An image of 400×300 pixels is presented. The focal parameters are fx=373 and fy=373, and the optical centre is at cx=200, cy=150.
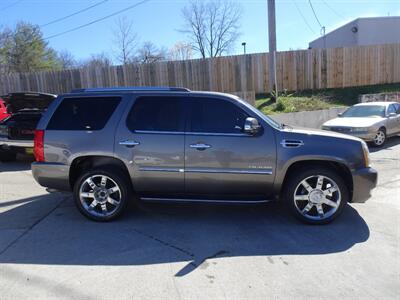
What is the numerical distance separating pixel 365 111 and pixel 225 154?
9328 mm

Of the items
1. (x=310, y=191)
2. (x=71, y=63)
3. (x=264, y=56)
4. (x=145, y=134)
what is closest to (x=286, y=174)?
(x=310, y=191)

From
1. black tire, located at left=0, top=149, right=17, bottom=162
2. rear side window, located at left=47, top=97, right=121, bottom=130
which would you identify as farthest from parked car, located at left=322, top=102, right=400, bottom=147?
black tire, located at left=0, top=149, right=17, bottom=162

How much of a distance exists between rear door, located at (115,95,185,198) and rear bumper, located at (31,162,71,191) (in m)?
0.86

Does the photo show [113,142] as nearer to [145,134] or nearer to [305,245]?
[145,134]

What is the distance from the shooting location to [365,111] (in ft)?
41.0

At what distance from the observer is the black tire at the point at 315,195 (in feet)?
16.0

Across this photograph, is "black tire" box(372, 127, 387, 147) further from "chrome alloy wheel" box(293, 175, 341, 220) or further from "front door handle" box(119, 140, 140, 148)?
"front door handle" box(119, 140, 140, 148)

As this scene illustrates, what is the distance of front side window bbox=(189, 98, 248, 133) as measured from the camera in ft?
16.3

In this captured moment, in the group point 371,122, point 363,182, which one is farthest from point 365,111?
point 363,182

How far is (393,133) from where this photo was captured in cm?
1205

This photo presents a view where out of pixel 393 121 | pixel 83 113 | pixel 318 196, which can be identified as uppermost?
pixel 83 113

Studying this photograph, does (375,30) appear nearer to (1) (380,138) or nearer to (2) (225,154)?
(1) (380,138)

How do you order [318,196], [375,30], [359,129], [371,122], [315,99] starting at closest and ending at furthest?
1. [318,196]
2. [359,129]
3. [371,122]
4. [315,99]
5. [375,30]

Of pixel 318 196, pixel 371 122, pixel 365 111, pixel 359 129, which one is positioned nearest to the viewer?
pixel 318 196
